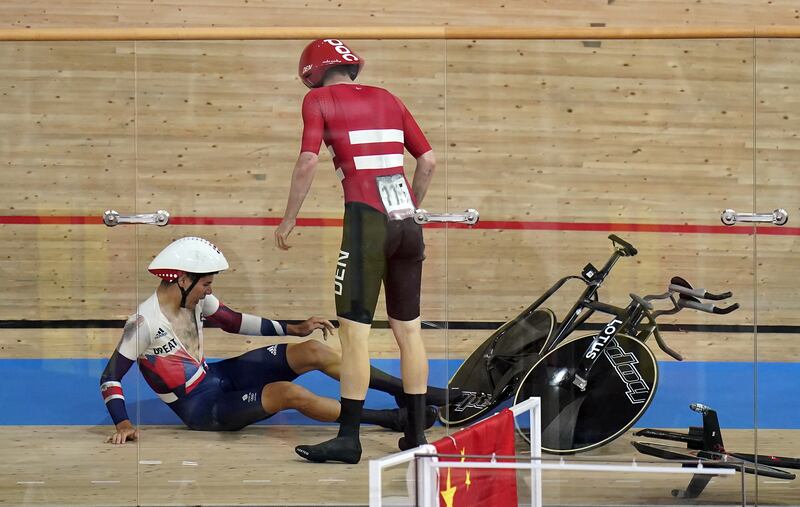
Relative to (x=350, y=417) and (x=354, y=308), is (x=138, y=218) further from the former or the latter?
(x=350, y=417)

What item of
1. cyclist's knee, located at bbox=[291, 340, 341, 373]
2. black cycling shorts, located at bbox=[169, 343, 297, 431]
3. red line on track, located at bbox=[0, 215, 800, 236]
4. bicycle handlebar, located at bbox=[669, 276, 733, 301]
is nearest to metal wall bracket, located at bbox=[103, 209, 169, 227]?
red line on track, located at bbox=[0, 215, 800, 236]

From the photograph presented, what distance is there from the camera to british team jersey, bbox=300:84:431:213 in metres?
3.88

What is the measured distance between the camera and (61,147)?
3963mm

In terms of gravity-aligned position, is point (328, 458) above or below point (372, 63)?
below

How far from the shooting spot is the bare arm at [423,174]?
3914mm

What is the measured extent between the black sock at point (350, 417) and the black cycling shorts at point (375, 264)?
309mm

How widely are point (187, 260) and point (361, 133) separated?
31.2 inches

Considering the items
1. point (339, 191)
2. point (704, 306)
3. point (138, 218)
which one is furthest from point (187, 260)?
point (704, 306)

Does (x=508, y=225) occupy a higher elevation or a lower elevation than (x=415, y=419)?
higher

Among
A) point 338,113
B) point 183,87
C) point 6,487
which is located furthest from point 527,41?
point 6,487

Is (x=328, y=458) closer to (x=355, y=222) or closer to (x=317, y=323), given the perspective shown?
(x=317, y=323)

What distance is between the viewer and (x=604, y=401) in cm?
395

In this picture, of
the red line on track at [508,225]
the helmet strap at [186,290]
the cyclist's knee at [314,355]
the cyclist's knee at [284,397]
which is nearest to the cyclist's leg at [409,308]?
the red line on track at [508,225]

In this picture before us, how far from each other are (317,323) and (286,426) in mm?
400
